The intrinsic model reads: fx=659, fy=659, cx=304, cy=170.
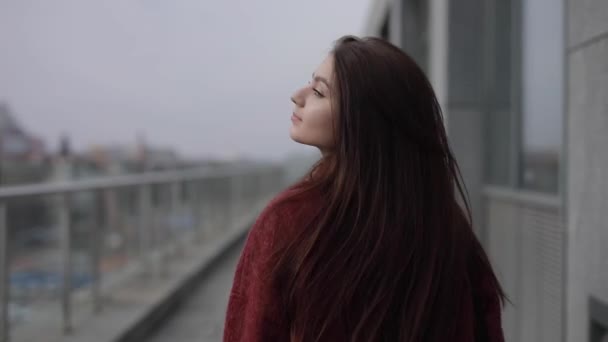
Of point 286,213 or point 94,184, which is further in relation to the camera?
point 94,184

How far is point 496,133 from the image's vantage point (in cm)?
557

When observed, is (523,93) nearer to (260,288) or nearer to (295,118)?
(295,118)

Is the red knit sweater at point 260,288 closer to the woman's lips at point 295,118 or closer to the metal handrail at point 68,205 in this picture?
the woman's lips at point 295,118

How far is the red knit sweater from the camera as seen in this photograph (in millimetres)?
1399

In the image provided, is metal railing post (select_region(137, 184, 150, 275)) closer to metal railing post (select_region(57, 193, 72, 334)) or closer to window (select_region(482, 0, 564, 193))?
metal railing post (select_region(57, 193, 72, 334))

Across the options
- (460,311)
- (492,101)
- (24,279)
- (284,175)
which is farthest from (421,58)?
(284,175)

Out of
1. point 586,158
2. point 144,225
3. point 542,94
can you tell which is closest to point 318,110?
point 586,158

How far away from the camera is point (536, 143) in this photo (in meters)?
4.59

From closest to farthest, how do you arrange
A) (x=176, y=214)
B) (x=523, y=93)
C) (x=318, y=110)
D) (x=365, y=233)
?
1. (x=365, y=233)
2. (x=318, y=110)
3. (x=523, y=93)
4. (x=176, y=214)

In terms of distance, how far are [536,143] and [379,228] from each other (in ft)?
11.6

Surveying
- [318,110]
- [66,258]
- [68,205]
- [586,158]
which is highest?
[318,110]

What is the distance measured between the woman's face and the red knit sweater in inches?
5.6

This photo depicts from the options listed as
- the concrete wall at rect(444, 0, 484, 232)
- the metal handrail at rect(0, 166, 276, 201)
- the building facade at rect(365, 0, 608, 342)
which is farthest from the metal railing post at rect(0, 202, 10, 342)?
the concrete wall at rect(444, 0, 484, 232)

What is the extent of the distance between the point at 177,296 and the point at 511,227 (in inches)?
140
